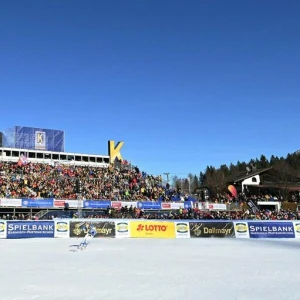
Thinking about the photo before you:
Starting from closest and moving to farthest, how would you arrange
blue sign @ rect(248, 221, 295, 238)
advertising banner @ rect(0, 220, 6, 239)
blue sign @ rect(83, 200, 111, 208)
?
advertising banner @ rect(0, 220, 6, 239) < blue sign @ rect(248, 221, 295, 238) < blue sign @ rect(83, 200, 111, 208)

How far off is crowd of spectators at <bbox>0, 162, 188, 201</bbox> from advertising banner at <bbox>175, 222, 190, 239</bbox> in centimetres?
1553

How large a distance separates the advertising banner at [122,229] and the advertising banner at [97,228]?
0.33 metres

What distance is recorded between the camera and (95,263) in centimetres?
1748

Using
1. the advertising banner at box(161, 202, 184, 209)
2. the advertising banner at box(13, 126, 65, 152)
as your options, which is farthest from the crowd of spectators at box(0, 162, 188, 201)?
the advertising banner at box(13, 126, 65, 152)

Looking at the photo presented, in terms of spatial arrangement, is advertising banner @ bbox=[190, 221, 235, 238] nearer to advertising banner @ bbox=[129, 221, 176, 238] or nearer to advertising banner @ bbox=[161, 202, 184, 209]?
advertising banner @ bbox=[129, 221, 176, 238]

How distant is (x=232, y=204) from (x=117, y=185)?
1479cm

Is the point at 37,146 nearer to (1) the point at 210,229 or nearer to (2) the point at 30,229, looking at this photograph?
(2) the point at 30,229

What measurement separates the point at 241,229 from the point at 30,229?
16791mm

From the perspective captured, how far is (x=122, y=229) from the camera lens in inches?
1282

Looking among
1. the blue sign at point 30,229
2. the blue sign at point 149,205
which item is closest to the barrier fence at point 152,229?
the blue sign at point 30,229

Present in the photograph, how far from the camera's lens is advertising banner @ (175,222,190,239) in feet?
109

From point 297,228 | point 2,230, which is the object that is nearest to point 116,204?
point 2,230

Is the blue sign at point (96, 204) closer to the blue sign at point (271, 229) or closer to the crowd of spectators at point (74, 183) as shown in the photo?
the crowd of spectators at point (74, 183)

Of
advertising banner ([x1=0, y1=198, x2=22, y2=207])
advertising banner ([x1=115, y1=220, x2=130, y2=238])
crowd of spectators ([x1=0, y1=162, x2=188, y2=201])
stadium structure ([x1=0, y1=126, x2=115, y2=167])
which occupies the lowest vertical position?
advertising banner ([x1=115, y1=220, x2=130, y2=238])
